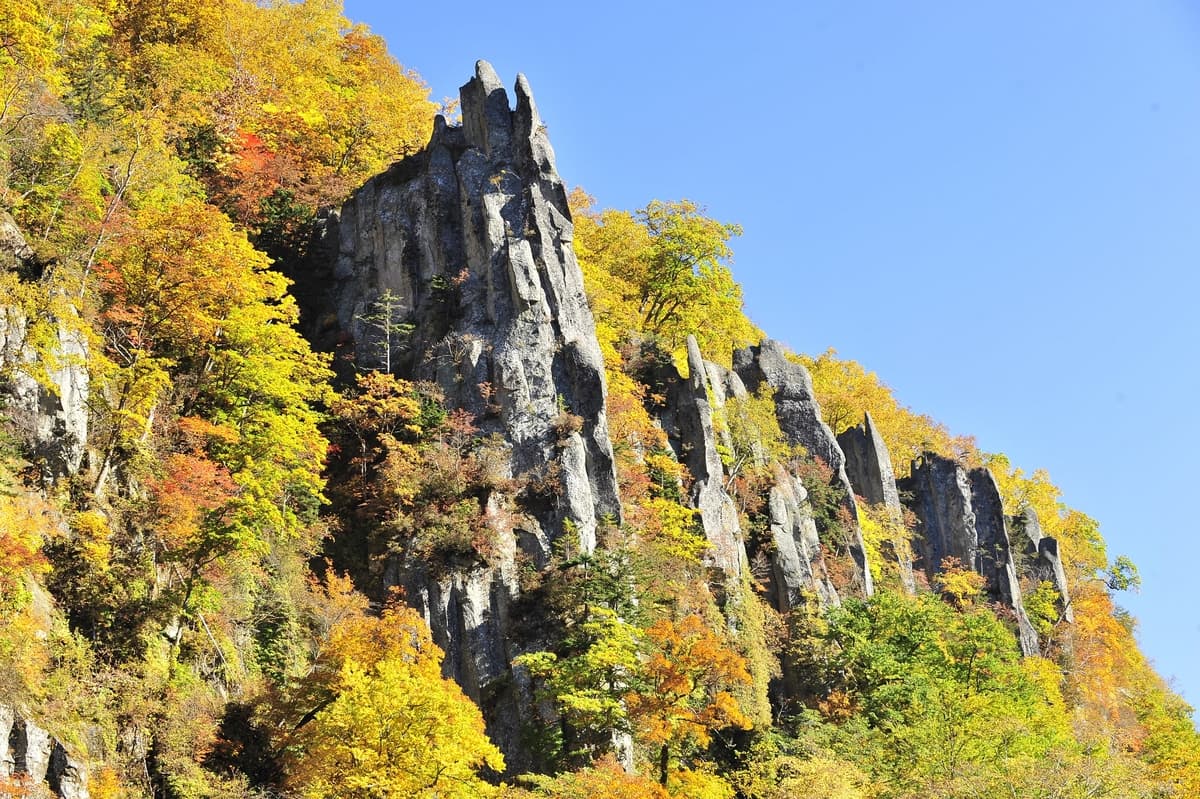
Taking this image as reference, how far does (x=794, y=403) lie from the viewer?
4912 centimetres

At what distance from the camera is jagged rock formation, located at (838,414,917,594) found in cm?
5088

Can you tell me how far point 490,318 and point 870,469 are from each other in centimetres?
2154

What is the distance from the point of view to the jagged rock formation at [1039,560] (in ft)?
181

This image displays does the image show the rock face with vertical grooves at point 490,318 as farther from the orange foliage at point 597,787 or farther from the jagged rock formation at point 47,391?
the jagged rock formation at point 47,391

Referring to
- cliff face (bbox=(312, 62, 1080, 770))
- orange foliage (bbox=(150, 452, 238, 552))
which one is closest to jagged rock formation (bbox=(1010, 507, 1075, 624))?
cliff face (bbox=(312, 62, 1080, 770))

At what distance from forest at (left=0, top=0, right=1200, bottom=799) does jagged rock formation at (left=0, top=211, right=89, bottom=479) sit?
0.09 metres

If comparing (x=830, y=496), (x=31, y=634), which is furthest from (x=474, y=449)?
(x=830, y=496)

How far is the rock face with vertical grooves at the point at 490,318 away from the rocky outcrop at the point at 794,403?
1292cm

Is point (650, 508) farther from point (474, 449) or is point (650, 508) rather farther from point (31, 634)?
point (31, 634)

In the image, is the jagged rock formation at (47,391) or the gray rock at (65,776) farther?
the jagged rock formation at (47,391)

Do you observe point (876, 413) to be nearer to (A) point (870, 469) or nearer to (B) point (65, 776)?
(A) point (870, 469)

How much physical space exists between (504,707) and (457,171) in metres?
19.1

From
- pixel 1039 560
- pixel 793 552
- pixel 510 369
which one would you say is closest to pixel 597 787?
pixel 510 369

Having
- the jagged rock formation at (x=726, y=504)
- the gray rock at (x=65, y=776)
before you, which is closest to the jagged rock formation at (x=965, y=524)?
the jagged rock formation at (x=726, y=504)
